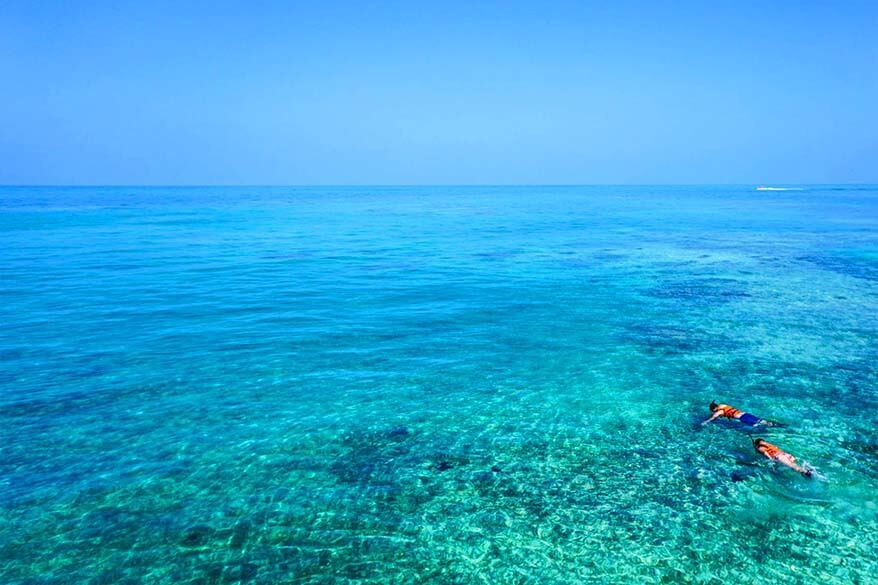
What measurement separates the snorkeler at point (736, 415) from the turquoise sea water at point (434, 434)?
356 millimetres

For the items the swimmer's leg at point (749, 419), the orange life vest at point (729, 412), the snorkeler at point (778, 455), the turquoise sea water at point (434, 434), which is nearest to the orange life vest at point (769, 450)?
the snorkeler at point (778, 455)

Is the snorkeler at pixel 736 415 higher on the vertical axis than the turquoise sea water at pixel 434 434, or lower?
higher

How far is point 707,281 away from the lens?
82.8 ft

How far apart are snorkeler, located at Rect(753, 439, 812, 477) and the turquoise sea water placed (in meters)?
0.19

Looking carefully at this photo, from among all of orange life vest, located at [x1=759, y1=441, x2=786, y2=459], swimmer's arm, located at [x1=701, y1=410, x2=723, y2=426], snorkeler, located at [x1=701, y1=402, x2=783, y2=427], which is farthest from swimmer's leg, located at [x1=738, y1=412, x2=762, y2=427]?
orange life vest, located at [x1=759, y1=441, x2=786, y2=459]

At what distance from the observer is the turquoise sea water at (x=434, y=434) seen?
7.09 meters

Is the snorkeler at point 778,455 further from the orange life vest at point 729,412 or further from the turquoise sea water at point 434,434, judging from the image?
the orange life vest at point 729,412

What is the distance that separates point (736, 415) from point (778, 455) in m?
1.28

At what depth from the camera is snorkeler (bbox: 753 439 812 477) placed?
881cm

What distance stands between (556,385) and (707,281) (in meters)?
16.2

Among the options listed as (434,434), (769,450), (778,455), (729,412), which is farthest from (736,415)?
(434,434)

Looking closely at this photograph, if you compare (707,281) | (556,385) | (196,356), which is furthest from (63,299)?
(707,281)

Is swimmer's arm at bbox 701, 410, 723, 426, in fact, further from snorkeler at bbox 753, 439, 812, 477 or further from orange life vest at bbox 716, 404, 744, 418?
snorkeler at bbox 753, 439, 812, 477

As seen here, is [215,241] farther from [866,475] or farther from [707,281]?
[866,475]
